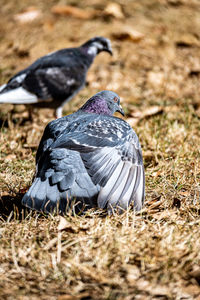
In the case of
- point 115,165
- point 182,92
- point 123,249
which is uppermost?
point 115,165

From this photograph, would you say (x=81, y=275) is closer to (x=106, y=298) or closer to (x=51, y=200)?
(x=106, y=298)

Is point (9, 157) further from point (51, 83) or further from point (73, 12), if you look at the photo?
point (73, 12)

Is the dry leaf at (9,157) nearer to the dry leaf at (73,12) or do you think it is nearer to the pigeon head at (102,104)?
the pigeon head at (102,104)

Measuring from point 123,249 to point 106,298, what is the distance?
41 centimetres

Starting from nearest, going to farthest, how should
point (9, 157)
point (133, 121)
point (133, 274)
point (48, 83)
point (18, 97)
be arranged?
point (133, 274), point (9, 157), point (133, 121), point (18, 97), point (48, 83)

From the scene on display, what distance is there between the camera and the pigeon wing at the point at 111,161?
278 cm

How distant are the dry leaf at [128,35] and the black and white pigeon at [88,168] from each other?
4.86 m

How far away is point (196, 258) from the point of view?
2.24 meters

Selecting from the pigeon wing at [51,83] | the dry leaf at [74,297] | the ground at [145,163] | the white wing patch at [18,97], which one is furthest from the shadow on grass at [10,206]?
the pigeon wing at [51,83]

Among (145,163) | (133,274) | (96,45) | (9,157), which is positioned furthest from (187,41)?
(133,274)

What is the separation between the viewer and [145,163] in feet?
13.3

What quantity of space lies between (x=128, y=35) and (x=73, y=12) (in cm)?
136

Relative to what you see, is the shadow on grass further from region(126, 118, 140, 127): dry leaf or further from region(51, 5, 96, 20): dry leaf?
region(51, 5, 96, 20): dry leaf

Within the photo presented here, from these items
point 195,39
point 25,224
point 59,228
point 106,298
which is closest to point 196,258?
point 106,298
